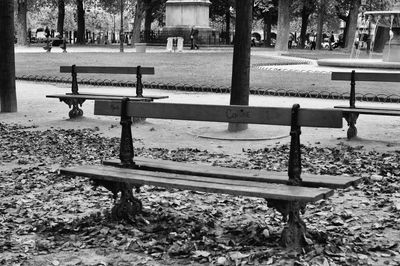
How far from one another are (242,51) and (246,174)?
5.17m

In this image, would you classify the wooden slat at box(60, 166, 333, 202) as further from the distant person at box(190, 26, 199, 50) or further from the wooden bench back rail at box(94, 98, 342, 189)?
the distant person at box(190, 26, 199, 50)

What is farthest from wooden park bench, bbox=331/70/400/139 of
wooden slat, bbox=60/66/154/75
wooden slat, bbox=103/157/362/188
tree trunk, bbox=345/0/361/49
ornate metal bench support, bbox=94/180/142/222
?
tree trunk, bbox=345/0/361/49

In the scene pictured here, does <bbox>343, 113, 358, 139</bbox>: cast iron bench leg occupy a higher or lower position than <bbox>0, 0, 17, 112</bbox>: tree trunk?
lower

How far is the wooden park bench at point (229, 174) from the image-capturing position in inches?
179

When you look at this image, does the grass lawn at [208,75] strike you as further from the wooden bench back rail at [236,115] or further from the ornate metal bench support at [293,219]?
the ornate metal bench support at [293,219]

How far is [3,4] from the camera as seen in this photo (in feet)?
42.1

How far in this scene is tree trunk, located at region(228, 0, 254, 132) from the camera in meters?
10.0

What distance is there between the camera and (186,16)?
42812mm

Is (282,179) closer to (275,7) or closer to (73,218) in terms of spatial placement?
(73,218)

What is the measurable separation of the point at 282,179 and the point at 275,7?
54.8 metres

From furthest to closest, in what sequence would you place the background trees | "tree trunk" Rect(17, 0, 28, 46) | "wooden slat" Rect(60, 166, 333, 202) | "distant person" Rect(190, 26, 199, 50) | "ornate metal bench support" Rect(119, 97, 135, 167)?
"tree trunk" Rect(17, 0, 28, 46)
the background trees
"distant person" Rect(190, 26, 199, 50)
"ornate metal bench support" Rect(119, 97, 135, 167)
"wooden slat" Rect(60, 166, 333, 202)

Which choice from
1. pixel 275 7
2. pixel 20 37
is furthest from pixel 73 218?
pixel 275 7

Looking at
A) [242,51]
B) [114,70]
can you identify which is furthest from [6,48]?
[242,51]

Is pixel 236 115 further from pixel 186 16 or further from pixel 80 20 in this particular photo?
pixel 80 20
